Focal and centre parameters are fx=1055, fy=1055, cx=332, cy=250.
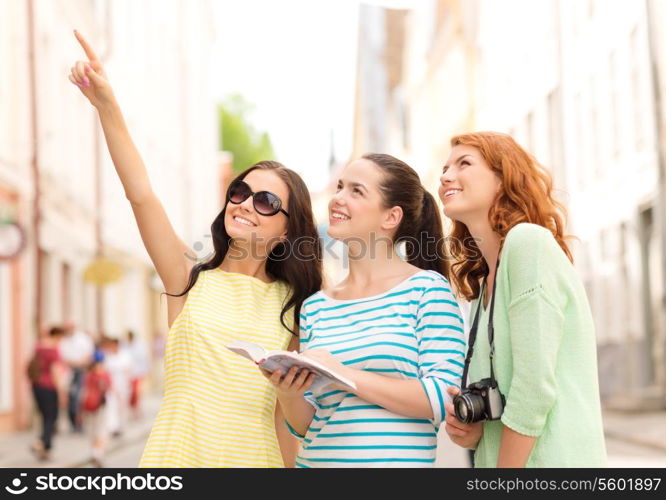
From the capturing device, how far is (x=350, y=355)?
2.71 metres

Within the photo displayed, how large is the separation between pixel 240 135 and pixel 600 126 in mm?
39265

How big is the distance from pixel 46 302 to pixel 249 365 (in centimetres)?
1740

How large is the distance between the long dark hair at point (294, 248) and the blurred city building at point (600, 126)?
13348mm

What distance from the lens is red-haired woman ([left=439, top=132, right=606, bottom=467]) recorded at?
2447 millimetres

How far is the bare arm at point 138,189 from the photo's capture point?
3.03 m

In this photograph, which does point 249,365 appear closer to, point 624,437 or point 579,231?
point 624,437

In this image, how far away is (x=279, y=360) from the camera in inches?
98.9

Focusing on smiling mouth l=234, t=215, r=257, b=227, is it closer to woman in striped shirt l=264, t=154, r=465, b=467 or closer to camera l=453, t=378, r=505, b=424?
woman in striped shirt l=264, t=154, r=465, b=467

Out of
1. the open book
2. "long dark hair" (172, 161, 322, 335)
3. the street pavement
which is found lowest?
the street pavement

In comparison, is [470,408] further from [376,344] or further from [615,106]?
[615,106]

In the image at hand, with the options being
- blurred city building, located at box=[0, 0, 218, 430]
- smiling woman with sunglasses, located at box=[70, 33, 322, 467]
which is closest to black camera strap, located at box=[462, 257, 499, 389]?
smiling woman with sunglasses, located at box=[70, 33, 322, 467]

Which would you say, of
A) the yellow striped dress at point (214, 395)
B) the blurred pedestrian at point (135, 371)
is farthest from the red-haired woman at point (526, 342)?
the blurred pedestrian at point (135, 371)

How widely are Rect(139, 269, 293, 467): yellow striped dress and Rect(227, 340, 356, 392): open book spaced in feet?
0.96
